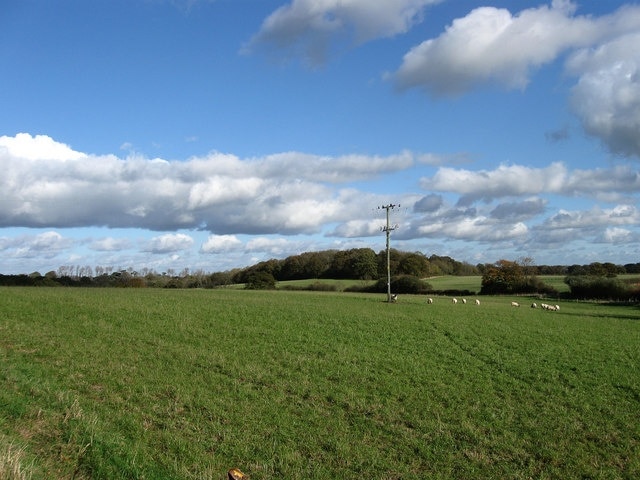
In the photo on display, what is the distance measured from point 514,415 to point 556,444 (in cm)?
211

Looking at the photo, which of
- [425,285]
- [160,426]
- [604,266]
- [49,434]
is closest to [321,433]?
[160,426]

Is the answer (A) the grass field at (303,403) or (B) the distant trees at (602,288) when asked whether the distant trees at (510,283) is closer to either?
(B) the distant trees at (602,288)

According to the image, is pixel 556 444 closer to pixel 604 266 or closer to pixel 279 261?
pixel 604 266

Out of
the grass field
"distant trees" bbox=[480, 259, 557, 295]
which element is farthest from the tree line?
the grass field

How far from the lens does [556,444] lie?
12516 millimetres

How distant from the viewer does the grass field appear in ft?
34.4

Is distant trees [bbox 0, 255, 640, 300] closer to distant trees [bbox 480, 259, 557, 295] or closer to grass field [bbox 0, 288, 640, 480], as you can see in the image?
distant trees [bbox 480, 259, 557, 295]

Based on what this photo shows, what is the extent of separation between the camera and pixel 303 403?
14.7 m

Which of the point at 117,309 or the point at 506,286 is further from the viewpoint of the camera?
the point at 506,286

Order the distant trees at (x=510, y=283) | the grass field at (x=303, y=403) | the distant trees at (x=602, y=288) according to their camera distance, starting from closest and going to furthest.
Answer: the grass field at (x=303, y=403)
the distant trees at (x=602, y=288)
the distant trees at (x=510, y=283)

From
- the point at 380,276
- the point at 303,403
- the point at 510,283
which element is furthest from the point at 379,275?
the point at 303,403

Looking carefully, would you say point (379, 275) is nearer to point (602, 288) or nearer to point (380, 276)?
point (380, 276)

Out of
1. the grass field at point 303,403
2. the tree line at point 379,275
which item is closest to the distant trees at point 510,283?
the tree line at point 379,275

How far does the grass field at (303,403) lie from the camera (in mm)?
10492
